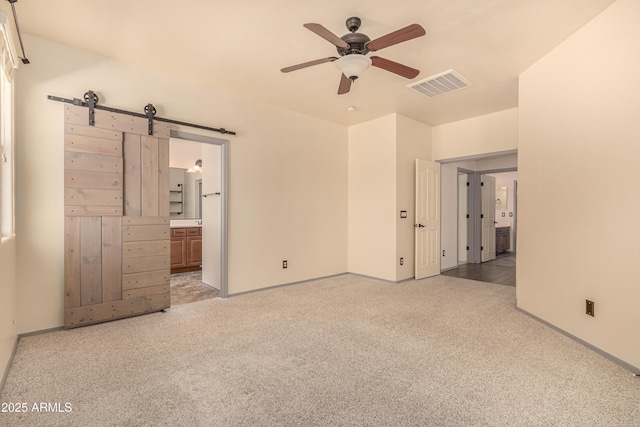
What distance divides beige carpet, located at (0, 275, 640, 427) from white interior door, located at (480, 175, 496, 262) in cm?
408

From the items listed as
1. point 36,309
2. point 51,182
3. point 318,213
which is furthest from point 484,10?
point 36,309

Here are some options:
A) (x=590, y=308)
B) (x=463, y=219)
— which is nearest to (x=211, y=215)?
(x=590, y=308)

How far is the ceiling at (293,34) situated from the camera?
7.75 ft

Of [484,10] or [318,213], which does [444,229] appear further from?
[484,10]

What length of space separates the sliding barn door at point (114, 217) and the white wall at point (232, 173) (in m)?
0.11

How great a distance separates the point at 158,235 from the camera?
3.46 meters

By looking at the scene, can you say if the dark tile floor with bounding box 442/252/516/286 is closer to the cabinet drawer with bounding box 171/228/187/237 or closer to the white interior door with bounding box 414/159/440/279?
the white interior door with bounding box 414/159/440/279

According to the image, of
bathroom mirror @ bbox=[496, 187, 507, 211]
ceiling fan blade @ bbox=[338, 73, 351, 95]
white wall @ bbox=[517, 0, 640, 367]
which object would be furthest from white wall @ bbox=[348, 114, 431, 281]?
bathroom mirror @ bbox=[496, 187, 507, 211]

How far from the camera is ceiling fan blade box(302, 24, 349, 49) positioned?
2.10 metres

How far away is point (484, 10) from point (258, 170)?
10.0 ft

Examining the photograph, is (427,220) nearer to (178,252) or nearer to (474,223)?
(474,223)

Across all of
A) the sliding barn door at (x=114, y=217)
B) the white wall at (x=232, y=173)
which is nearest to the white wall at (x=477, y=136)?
the white wall at (x=232, y=173)

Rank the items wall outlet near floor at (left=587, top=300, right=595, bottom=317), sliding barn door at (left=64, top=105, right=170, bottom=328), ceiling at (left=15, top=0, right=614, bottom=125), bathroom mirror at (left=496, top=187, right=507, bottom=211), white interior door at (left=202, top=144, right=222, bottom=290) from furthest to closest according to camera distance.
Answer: bathroom mirror at (left=496, top=187, right=507, bottom=211), white interior door at (left=202, top=144, right=222, bottom=290), sliding barn door at (left=64, top=105, right=170, bottom=328), wall outlet near floor at (left=587, top=300, right=595, bottom=317), ceiling at (left=15, top=0, right=614, bottom=125)

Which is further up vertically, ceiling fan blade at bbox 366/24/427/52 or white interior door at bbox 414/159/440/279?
ceiling fan blade at bbox 366/24/427/52
